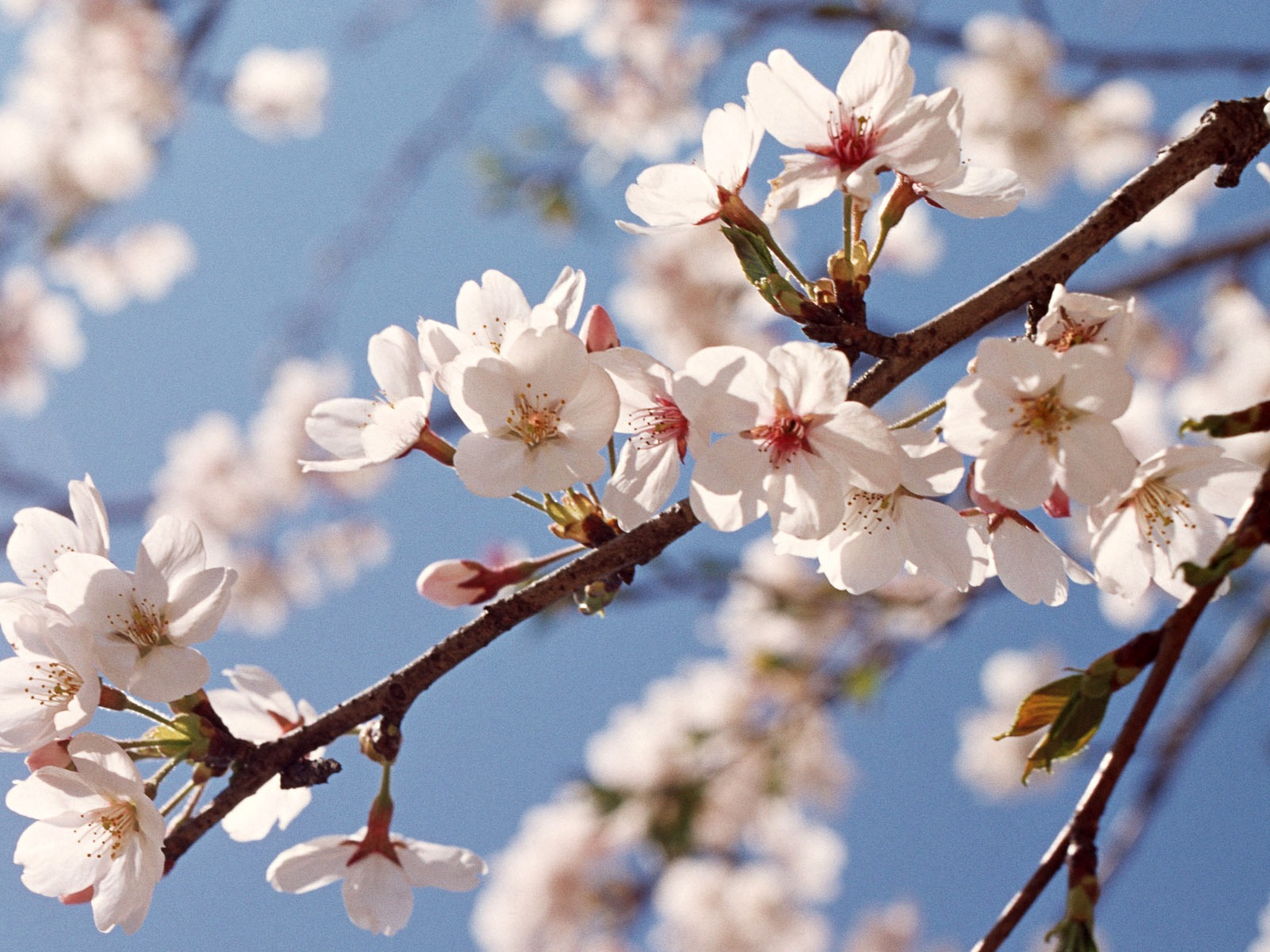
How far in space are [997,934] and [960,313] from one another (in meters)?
0.56

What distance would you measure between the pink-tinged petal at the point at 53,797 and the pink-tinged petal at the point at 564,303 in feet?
2.09

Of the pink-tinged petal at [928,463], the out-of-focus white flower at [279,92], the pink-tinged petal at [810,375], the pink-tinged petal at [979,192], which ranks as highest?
the out-of-focus white flower at [279,92]

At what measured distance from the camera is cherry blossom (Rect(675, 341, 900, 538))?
93 cm

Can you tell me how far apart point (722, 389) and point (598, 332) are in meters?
0.18

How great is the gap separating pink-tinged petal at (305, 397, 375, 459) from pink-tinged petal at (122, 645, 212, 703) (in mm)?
278

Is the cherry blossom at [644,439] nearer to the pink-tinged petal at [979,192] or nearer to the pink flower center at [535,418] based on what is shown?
the pink flower center at [535,418]

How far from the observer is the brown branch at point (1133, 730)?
77 cm

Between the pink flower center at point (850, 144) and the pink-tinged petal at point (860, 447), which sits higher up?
the pink flower center at point (850, 144)

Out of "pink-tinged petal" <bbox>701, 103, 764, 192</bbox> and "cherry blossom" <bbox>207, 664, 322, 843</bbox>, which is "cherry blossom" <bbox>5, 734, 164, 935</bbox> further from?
→ "pink-tinged petal" <bbox>701, 103, 764, 192</bbox>

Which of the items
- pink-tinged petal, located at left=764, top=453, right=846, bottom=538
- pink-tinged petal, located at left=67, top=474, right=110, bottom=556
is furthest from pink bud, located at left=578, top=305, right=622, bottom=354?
pink-tinged petal, located at left=67, top=474, right=110, bottom=556

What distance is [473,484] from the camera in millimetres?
997

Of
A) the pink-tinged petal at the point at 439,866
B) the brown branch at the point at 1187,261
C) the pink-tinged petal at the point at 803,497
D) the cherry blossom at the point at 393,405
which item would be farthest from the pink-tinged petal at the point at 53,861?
the brown branch at the point at 1187,261

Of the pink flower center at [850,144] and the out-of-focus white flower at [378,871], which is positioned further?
the out-of-focus white flower at [378,871]

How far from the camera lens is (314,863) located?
1238 millimetres
